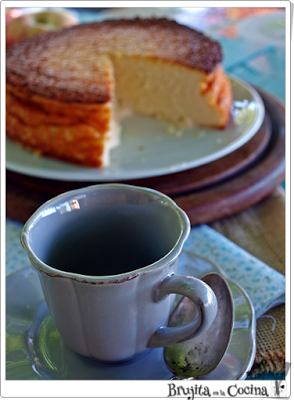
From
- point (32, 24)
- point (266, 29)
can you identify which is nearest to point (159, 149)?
point (266, 29)

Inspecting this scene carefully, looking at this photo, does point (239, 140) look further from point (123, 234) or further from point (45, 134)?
point (123, 234)

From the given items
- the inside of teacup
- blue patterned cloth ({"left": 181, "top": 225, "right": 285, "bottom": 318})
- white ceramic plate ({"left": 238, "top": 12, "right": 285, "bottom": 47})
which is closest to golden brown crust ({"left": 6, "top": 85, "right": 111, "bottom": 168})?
blue patterned cloth ({"left": 181, "top": 225, "right": 285, "bottom": 318})

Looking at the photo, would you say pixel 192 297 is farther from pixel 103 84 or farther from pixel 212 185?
pixel 103 84

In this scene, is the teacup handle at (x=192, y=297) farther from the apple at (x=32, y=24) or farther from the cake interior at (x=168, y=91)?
the apple at (x=32, y=24)

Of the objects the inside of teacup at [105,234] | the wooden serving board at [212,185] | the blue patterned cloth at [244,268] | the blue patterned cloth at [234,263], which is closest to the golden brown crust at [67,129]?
the wooden serving board at [212,185]

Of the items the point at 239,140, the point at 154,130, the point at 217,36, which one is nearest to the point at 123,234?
the point at 239,140

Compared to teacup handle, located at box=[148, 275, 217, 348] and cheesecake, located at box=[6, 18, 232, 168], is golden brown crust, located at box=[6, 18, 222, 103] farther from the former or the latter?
teacup handle, located at box=[148, 275, 217, 348]
